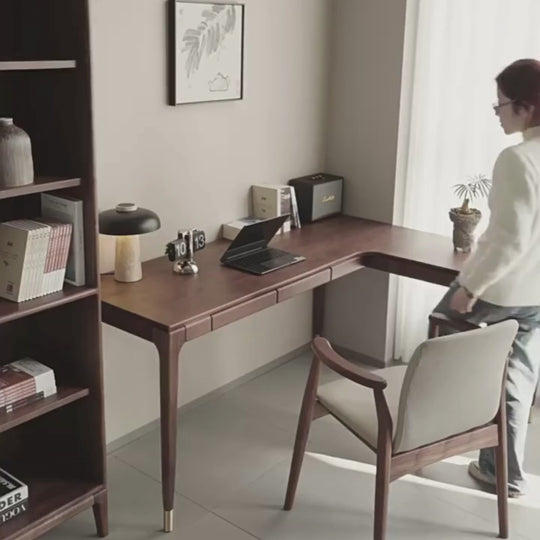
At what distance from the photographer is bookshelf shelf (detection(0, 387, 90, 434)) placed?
2.30m

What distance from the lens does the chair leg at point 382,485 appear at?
2352 millimetres

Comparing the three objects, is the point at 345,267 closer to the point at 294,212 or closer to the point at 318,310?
the point at 294,212

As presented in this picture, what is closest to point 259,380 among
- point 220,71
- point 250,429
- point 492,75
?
point 250,429

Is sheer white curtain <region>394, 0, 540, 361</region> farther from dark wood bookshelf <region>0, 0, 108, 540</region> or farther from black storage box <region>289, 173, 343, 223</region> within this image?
dark wood bookshelf <region>0, 0, 108, 540</region>

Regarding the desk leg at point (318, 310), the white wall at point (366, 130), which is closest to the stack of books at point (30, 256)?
the white wall at point (366, 130)

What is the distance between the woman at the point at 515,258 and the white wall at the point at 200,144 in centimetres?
109

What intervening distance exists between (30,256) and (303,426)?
1.05 m

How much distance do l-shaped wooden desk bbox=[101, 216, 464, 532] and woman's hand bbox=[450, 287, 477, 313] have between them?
14.6 inches

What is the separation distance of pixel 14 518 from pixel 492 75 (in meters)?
2.47

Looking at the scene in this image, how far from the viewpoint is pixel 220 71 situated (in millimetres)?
3205

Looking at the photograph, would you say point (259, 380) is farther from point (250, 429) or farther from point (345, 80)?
point (345, 80)

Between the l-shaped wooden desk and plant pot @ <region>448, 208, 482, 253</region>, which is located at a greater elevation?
plant pot @ <region>448, 208, 482, 253</region>

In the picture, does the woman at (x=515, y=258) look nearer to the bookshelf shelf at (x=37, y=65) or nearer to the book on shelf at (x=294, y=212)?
the book on shelf at (x=294, y=212)

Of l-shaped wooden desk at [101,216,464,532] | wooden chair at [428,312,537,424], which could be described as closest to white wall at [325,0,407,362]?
l-shaped wooden desk at [101,216,464,532]
